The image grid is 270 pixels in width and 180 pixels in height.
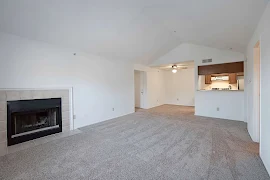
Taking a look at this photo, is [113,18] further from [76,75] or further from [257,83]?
[257,83]

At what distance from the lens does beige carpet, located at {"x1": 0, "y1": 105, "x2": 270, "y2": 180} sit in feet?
6.11

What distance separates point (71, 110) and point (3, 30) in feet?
7.77

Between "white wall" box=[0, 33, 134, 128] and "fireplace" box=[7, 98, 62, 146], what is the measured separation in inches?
17.5

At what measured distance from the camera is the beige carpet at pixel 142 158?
1863 millimetres

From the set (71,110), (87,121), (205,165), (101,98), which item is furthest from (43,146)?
(205,165)

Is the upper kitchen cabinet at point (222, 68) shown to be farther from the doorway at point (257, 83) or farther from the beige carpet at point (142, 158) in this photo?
the beige carpet at point (142, 158)

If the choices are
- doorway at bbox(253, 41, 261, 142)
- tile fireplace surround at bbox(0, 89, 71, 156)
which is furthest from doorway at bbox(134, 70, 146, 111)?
doorway at bbox(253, 41, 261, 142)

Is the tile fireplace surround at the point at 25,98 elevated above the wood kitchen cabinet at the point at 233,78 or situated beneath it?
situated beneath

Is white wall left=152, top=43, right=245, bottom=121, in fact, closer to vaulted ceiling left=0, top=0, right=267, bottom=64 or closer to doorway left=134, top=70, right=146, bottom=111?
vaulted ceiling left=0, top=0, right=267, bottom=64

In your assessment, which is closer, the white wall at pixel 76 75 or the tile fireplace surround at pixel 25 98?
the tile fireplace surround at pixel 25 98

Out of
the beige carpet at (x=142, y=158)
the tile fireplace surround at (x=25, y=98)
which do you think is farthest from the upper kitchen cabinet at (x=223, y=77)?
the tile fireplace surround at (x=25, y=98)

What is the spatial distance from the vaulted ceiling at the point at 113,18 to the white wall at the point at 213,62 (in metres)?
1.68

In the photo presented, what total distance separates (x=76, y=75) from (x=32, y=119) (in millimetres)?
1631

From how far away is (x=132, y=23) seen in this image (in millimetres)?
3348
